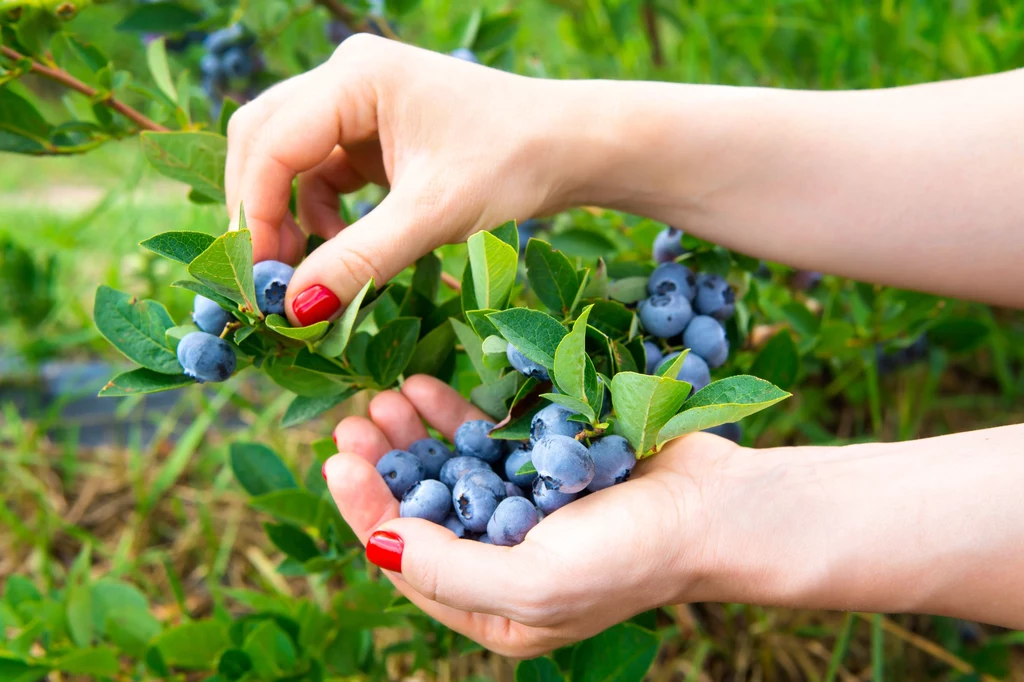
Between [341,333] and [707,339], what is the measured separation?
1.44ft

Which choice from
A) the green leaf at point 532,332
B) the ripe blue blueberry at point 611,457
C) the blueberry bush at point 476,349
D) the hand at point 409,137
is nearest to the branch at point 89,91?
the blueberry bush at point 476,349

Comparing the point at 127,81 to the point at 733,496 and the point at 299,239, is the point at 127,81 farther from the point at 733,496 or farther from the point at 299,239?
the point at 733,496

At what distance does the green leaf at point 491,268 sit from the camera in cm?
77

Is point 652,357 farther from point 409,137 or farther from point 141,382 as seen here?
point 141,382

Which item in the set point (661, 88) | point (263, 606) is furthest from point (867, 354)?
point (263, 606)

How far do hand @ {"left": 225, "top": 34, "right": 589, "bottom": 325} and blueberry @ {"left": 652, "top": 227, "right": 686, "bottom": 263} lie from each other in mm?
254

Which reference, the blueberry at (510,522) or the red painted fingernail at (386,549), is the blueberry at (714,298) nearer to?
the blueberry at (510,522)

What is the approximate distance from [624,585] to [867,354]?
788mm

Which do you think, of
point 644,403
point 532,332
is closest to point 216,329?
point 532,332

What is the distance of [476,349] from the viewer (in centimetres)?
89

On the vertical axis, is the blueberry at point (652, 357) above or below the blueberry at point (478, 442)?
above

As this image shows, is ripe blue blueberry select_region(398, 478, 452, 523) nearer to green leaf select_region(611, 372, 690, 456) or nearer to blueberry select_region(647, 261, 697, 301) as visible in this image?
green leaf select_region(611, 372, 690, 456)

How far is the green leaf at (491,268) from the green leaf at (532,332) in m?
0.09

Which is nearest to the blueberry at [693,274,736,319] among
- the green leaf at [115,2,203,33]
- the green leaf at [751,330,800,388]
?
the green leaf at [751,330,800,388]
